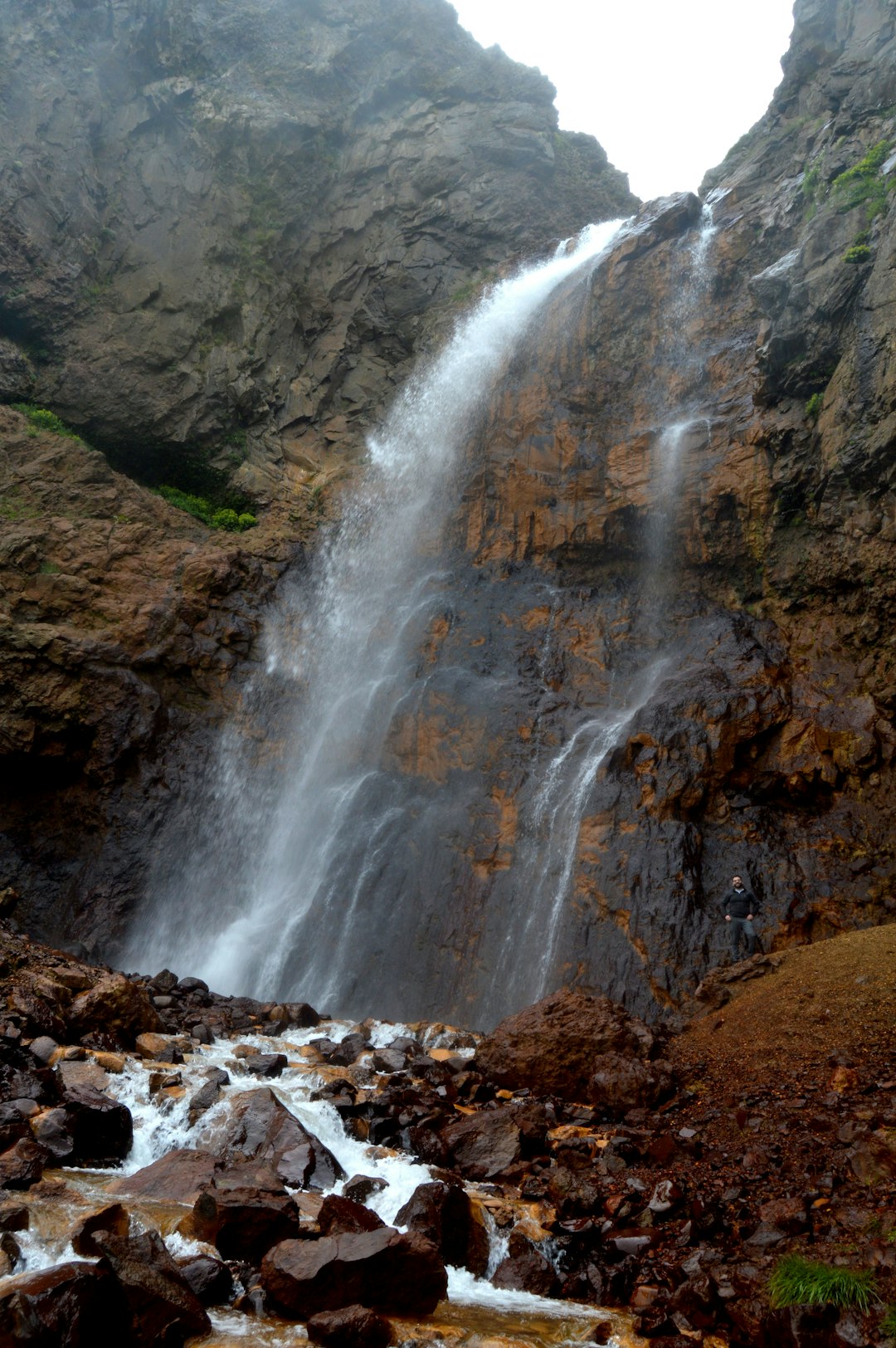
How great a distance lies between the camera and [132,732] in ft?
60.8

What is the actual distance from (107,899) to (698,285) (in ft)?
62.7

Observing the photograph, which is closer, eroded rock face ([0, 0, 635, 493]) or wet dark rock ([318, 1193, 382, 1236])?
wet dark rock ([318, 1193, 382, 1236])

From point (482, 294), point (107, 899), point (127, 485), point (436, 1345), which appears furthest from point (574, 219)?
point (436, 1345)

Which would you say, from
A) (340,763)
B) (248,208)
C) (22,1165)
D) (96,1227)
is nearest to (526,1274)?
(96,1227)

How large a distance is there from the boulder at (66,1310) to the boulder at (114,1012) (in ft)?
16.8

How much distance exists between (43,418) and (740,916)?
21.2 metres

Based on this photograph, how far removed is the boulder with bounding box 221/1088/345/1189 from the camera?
21.6ft

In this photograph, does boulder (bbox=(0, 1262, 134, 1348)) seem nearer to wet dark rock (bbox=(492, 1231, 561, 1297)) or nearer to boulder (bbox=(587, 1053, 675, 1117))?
wet dark rock (bbox=(492, 1231, 561, 1297))

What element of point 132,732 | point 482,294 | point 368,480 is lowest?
point 132,732

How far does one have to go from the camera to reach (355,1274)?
193 inches

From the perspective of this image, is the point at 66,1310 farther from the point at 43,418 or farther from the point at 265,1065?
the point at 43,418

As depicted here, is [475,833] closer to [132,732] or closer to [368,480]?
[132,732]

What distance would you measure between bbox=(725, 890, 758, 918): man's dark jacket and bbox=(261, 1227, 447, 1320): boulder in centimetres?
852

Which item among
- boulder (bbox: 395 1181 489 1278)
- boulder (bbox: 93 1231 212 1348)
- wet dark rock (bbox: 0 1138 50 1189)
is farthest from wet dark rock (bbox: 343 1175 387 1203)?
wet dark rock (bbox: 0 1138 50 1189)
